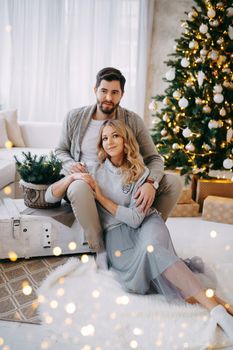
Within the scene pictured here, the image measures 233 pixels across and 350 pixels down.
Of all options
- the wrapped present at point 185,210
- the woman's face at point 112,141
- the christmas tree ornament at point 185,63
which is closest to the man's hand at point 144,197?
the woman's face at point 112,141

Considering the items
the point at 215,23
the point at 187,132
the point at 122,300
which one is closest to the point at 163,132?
the point at 187,132

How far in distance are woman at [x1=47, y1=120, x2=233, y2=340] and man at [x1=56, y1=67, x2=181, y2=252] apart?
6 cm

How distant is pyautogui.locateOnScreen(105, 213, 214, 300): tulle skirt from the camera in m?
1.71

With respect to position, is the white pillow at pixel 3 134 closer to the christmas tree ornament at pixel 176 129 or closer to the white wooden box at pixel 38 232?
the white wooden box at pixel 38 232

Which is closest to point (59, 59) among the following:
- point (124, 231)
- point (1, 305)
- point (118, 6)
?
point (118, 6)

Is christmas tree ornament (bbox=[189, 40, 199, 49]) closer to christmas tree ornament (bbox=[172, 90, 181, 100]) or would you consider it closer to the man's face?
christmas tree ornament (bbox=[172, 90, 181, 100])

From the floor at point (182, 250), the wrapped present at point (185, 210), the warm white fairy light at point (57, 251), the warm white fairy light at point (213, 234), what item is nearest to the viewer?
the floor at point (182, 250)

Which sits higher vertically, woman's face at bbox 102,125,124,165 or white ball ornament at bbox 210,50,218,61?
white ball ornament at bbox 210,50,218,61

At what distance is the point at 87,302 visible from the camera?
5.90 feet

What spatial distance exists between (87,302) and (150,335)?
1.17 feet

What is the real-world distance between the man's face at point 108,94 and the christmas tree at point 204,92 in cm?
110

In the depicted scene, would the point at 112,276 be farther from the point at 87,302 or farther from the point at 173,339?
the point at 173,339

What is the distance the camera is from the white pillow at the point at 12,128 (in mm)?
3779

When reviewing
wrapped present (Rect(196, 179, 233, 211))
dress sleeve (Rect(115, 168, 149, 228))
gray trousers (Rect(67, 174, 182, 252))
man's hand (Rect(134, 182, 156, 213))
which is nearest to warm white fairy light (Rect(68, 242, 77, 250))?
gray trousers (Rect(67, 174, 182, 252))
